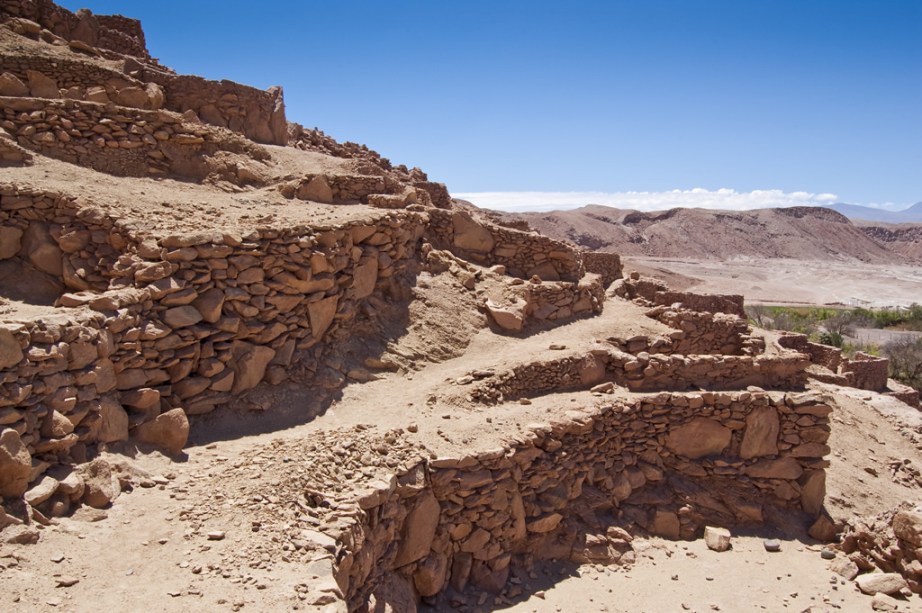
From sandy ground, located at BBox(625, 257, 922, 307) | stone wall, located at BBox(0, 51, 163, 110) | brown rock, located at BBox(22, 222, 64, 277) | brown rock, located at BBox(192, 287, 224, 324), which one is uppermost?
stone wall, located at BBox(0, 51, 163, 110)

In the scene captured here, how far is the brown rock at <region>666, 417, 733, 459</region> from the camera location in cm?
851

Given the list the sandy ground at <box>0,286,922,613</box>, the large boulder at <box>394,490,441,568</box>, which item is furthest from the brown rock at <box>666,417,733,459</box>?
the large boulder at <box>394,490,441,568</box>

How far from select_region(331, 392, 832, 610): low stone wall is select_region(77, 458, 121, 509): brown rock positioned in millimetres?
1876

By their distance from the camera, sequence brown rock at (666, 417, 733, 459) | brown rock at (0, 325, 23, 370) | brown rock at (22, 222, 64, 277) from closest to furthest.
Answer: brown rock at (0, 325, 23, 370), brown rock at (22, 222, 64, 277), brown rock at (666, 417, 733, 459)

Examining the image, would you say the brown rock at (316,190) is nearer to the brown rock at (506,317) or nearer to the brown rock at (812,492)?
the brown rock at (506,317)

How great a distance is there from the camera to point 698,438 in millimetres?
8547

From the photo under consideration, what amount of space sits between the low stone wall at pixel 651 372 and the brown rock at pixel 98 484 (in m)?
4.92

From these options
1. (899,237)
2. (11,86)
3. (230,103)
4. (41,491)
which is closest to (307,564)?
(41,491)

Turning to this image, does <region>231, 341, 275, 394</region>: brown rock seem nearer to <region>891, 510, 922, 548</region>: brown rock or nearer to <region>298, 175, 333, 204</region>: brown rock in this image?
<region>298, 175, 333, 204</region>: brown rock

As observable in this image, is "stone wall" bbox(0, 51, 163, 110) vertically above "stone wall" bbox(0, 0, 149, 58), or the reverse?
"stone wall" bbox(0, 0, 149, 58)

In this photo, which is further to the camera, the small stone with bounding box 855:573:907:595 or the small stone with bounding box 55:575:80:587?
the small stone with bounding box 855:573:907:595

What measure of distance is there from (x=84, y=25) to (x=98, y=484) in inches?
460

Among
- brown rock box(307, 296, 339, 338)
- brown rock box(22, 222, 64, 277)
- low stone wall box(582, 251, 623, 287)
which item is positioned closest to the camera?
brown rock box(22, 222, 64, 277)

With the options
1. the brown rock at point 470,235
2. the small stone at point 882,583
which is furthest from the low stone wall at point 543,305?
the small stone at point 882,583
